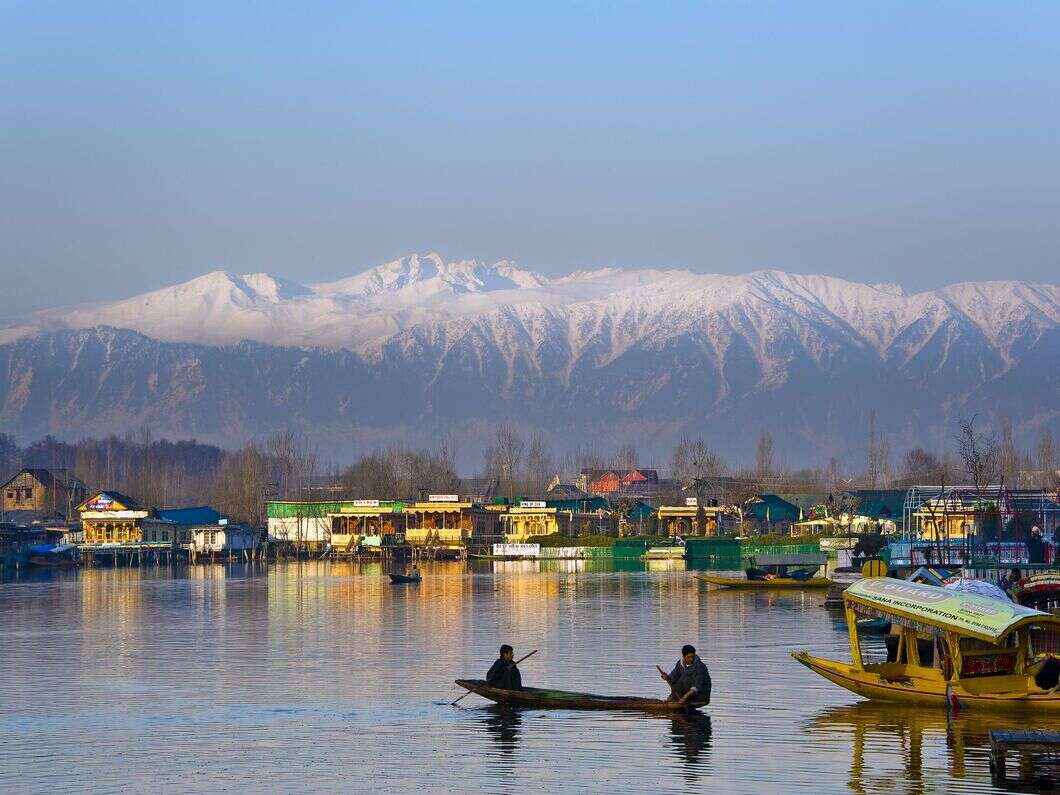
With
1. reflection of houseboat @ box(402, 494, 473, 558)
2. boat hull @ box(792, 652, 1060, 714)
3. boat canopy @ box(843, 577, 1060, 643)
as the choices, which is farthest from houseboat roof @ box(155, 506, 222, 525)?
boat canopy @ box(843, 577, 1060, 643)

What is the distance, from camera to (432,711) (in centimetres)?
3638

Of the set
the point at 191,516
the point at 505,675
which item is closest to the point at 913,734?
the point at 505,675

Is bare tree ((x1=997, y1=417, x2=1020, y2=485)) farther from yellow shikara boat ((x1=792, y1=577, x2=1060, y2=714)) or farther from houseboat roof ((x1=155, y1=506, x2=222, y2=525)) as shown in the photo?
yellow shikara boat ((x1=792, y1=577, x2=1060, y2=714))

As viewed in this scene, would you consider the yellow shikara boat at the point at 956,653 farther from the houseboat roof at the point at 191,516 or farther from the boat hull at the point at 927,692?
the houseboat roof at the point at 191,516

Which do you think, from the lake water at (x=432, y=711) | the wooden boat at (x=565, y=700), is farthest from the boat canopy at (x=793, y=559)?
the wooden boat at (x=565, y=700)

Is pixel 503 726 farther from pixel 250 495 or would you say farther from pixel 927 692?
pixel 250 495

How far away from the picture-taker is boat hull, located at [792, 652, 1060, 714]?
106 ft

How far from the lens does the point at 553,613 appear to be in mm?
68250

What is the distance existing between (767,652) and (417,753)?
2006 cm

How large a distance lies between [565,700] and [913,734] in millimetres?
6982

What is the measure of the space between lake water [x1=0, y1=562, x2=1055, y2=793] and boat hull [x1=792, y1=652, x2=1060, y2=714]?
0.34 meters

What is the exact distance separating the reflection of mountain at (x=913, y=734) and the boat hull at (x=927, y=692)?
0.20 metres

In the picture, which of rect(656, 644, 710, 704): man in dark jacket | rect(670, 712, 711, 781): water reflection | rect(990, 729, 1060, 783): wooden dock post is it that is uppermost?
rect(656, 644, 710, 704): man in dark jacket

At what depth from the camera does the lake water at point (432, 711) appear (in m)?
28.7
